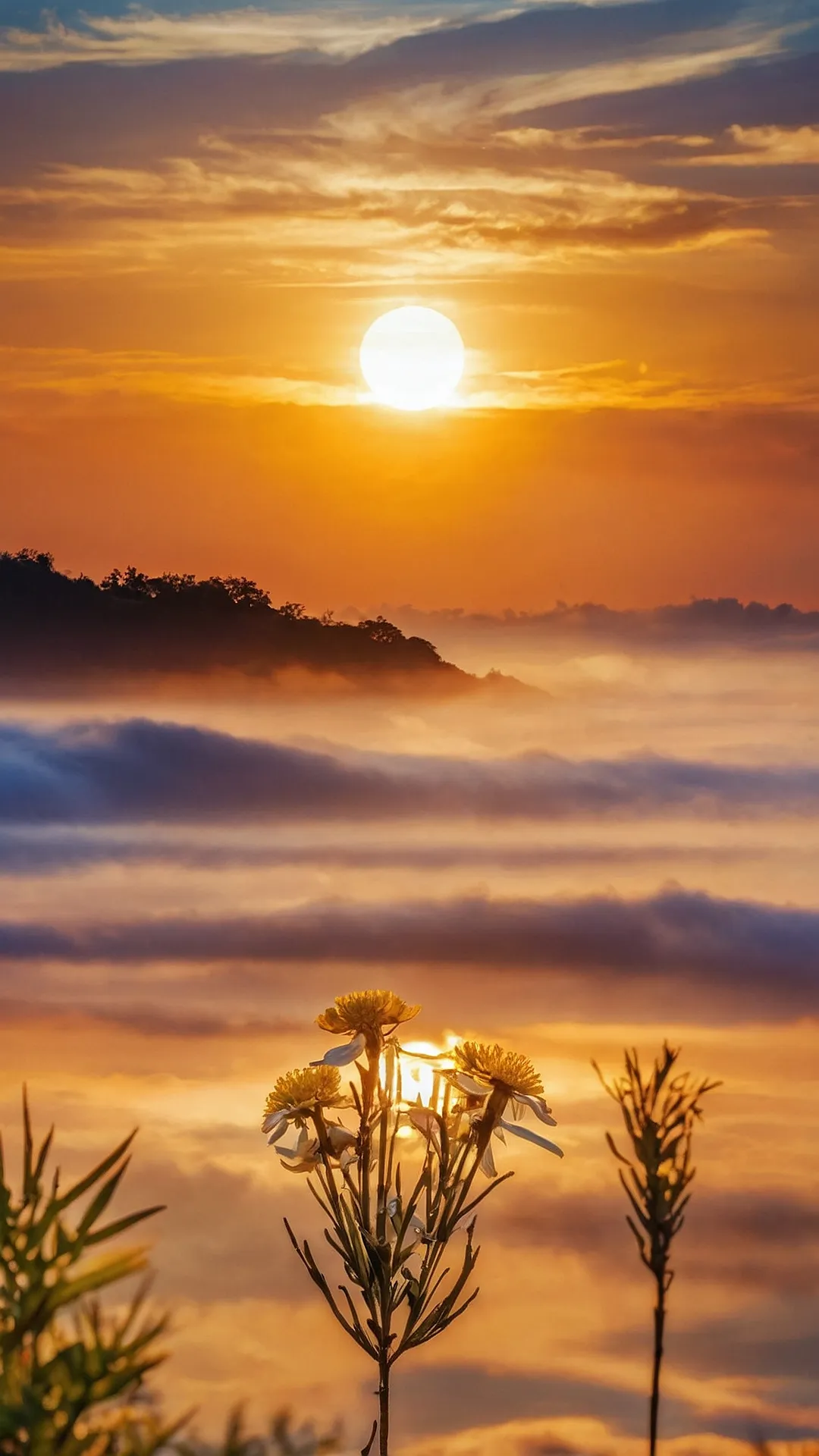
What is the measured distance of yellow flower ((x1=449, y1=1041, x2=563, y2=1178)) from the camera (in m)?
4.01

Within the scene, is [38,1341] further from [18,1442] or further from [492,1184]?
[492,1184]

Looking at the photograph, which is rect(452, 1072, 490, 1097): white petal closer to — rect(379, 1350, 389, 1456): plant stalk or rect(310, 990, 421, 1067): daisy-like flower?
rect(310, 990, 421, 1067): daisy-like flower

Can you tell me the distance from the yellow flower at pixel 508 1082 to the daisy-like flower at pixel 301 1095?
299mm

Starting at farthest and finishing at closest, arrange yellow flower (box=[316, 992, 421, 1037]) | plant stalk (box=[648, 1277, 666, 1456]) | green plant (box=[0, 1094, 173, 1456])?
1. yellow flower (box=[316, 992, 421, 1037])
2. plant stalk (box=[648, 1277, 666, 1456])
3. green plant (box=[0, 1094, 173, 1456])

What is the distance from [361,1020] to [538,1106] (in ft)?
1.60

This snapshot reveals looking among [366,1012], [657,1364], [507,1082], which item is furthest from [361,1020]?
[657,1364]

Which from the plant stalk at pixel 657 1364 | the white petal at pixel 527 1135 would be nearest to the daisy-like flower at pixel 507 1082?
the white petal at pixel 527 1135

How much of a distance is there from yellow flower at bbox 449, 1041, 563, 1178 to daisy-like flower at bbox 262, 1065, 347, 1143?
0.98ft

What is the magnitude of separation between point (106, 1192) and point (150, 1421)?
0.17 m

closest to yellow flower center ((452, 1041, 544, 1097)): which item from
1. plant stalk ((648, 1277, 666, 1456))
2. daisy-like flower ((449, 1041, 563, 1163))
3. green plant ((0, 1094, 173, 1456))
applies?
daisy-like flower ((449, 1041, 563, 1163))

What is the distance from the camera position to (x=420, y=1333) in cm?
407

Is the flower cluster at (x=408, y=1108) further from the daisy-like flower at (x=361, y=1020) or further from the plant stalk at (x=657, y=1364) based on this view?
the plant stalk at (x=657, y=1364)

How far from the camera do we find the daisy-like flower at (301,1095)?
4.04 metres

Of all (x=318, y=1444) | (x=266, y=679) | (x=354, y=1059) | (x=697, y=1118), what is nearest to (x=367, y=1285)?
(x=354, y=1059)
